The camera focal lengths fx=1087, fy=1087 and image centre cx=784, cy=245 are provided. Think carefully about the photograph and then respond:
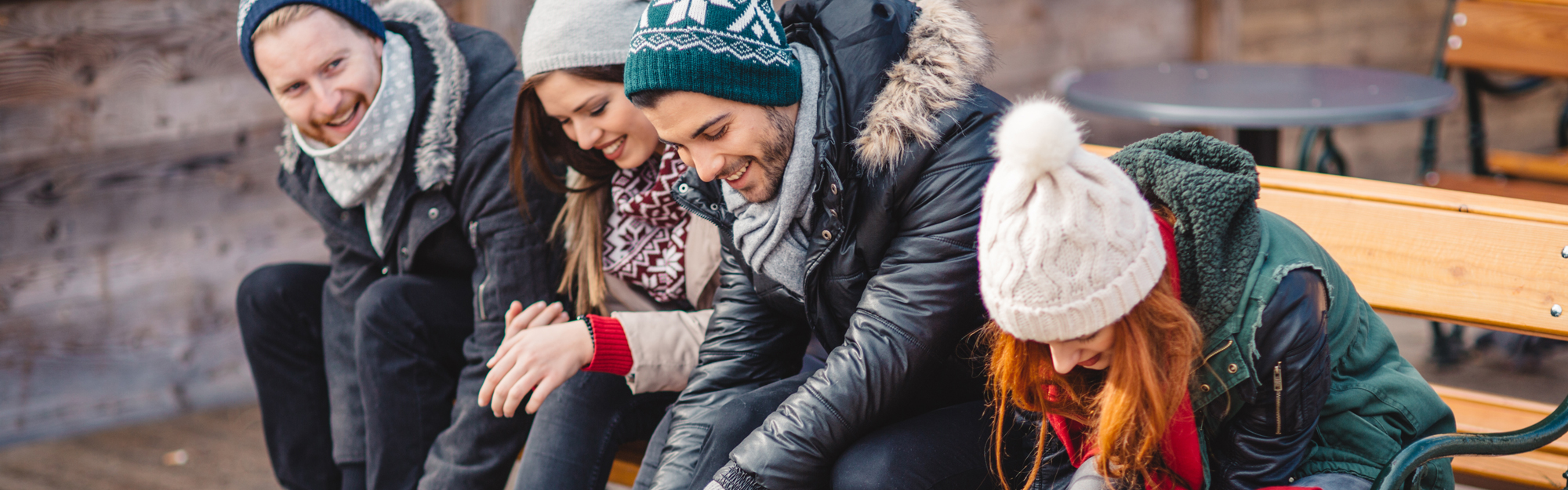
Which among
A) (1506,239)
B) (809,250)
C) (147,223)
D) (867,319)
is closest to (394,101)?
(809,250)

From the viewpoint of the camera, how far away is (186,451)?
3.29 meters

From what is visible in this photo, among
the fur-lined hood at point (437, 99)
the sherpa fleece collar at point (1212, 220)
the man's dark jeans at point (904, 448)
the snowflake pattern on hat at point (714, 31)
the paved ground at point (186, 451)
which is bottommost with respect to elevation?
the paved ground at point (186, 451)

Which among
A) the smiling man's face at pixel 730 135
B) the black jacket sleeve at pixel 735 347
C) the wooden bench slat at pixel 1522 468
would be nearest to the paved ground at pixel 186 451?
the wooden bench slat at pixel 1522 468

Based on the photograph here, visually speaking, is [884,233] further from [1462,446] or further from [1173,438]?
[1462,446]

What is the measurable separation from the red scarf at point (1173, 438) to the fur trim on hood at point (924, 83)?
366mm

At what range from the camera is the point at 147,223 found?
3344 millimetres

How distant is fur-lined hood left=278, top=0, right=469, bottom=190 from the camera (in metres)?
2.15

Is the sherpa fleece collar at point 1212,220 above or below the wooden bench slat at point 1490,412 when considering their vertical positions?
above

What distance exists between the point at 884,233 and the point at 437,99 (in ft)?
3.51

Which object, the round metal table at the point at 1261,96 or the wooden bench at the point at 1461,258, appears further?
the round metal table at the point at 1261,96

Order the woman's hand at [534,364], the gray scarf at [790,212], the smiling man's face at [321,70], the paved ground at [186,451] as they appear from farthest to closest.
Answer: the paved ground at [186,451] < the smiling man's face at [321,70] < the woman's hand at [534,364] < the gray scarf at [790,212]

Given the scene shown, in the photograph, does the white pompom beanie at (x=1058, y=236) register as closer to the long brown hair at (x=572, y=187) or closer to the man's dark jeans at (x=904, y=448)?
the man's dark jeans at (x=904, y=448)

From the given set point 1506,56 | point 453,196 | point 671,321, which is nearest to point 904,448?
point 671,321

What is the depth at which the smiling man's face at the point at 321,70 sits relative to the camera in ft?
6.91
